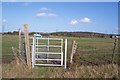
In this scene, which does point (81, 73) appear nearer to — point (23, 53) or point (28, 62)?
point (28, 62)

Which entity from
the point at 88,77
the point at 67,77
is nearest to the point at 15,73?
the point at 67,77

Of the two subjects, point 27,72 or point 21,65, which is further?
point 21,65

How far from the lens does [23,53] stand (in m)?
12.4

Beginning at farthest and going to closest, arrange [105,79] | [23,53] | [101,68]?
[23,53], [101,68], [105,79]

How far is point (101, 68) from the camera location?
10250 millimetres

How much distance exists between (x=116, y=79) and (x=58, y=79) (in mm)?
1981

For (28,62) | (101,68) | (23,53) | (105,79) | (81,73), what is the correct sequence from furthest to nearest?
(23,53), (28,62), (101,68), (81,73), (105,79)

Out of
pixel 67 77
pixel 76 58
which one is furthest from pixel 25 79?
pixel 76 58

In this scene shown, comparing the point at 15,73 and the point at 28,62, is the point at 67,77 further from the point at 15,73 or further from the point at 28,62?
the point at 28,62

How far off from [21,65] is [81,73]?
2753mm

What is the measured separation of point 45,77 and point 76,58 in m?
3.92

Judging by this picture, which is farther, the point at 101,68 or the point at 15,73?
the point at 101,68

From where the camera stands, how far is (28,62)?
11.3 metres

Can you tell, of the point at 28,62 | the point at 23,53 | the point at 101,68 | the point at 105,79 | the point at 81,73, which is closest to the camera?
Answer: the point at 105,79
